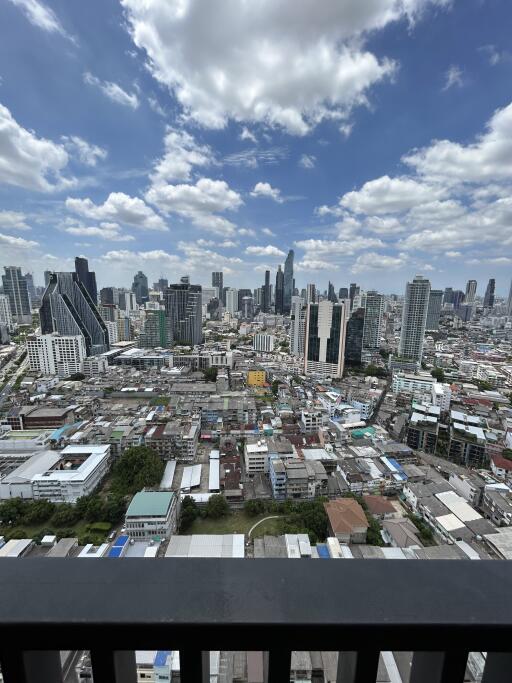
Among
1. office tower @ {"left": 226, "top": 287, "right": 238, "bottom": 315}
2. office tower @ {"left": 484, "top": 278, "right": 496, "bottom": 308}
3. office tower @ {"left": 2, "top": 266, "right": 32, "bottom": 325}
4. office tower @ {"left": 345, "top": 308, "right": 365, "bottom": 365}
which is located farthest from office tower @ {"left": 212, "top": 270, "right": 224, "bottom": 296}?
office tower @ {"left": 484, "top": 278, "right": 496, "bottom": 308}

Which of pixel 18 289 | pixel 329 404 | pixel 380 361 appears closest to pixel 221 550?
pixel 329 404

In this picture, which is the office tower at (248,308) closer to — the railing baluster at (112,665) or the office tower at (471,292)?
the office tower at (471,292)

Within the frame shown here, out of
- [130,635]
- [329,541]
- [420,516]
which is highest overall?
[130,635]

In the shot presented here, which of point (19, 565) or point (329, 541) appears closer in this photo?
point (19, 565)

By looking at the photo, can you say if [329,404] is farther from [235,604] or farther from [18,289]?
[18,289]

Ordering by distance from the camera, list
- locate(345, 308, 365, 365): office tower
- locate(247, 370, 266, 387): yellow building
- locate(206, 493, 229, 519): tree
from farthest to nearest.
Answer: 1. locate(345, 308, 365, 365): office tower
2. locate(247, 370, 266, 387): yellow building
3. locate(206, 493, 229, 519): tree

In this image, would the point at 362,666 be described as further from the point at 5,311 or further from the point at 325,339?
the point at 5,311

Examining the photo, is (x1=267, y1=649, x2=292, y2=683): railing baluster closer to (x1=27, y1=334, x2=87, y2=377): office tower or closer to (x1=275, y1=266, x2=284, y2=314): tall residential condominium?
(x1=27, y1=334, x2=87, y2=377): office tower
